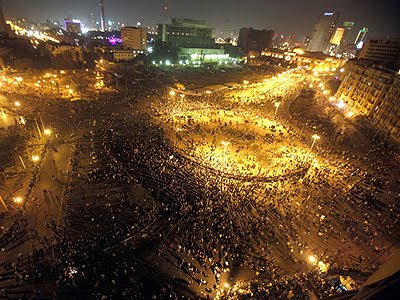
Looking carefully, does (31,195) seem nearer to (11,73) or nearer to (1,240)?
(1,240)

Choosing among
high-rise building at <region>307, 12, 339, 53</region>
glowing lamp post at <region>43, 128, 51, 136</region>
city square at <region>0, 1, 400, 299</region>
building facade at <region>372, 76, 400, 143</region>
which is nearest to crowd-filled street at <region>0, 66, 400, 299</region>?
city square at <region>0, 1, 400, 299</region>

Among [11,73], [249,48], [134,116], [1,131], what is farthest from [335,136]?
[249,48]

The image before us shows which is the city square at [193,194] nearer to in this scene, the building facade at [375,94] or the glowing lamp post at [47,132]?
the glowing lamp post at [47,132]

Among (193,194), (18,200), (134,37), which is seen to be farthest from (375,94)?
(134,37)

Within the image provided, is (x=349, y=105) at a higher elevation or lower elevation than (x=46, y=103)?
higher

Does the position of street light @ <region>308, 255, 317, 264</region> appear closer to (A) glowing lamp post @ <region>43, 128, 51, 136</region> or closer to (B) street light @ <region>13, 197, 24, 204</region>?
(B) street light @ <region>13, 197, 24, 204</region>

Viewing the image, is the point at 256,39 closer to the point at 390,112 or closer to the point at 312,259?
the point at 390,112
